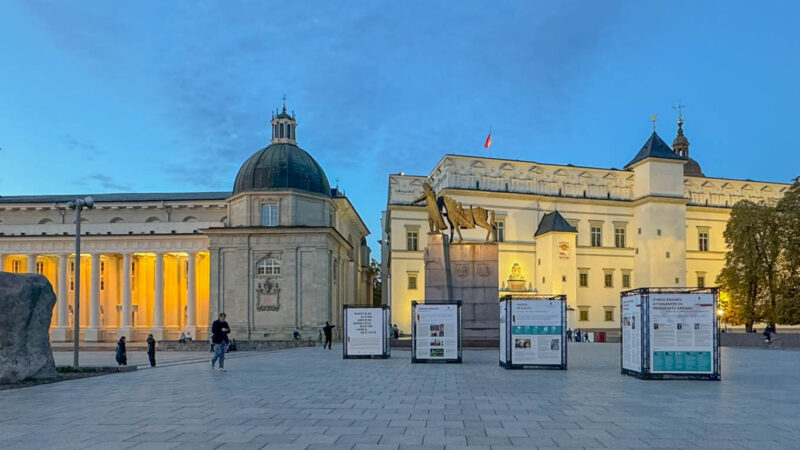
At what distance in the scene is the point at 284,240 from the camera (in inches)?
2384

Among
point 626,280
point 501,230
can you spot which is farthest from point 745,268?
point 501,230

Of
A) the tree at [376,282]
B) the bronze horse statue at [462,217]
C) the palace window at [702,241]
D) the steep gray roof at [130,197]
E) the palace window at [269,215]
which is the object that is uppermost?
the steep gray roof at [130,197]

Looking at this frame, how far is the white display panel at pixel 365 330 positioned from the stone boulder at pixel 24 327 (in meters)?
11.8

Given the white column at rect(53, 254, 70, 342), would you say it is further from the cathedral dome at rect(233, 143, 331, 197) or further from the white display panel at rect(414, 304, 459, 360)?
the white display panel at rect(414, 304, 459, 360)

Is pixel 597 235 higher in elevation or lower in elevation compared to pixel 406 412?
higher

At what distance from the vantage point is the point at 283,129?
230 ft

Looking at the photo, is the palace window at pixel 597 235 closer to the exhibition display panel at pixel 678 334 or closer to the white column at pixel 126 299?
the white column at pixel 126 299

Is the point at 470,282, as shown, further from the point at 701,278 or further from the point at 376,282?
the point at 376,282

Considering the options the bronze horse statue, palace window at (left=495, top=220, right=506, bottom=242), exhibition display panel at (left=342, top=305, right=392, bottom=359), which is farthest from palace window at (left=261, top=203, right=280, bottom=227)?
exhibition display panel at (left=342, top=305, right=392, bottom=359)

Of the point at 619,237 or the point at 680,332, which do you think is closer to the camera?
the point at 680,332

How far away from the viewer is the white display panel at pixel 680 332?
18.2 meters

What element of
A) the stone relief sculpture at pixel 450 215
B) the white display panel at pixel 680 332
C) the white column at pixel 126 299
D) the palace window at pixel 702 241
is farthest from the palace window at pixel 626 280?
the white display panel at pixel 680 332

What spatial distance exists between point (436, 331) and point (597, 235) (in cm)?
4969

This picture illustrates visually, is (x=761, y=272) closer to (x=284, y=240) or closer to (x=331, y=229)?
(x=331, y=229)
